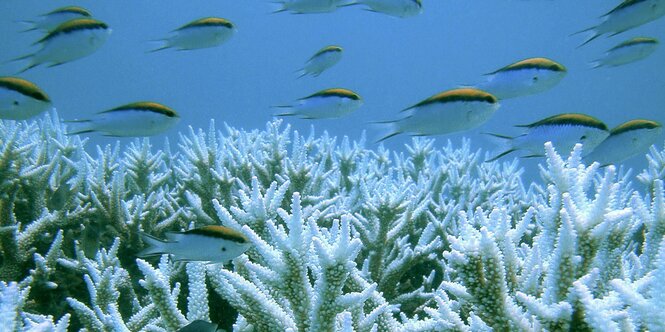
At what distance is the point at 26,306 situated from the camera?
111 inches

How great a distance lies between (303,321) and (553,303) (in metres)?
0.90

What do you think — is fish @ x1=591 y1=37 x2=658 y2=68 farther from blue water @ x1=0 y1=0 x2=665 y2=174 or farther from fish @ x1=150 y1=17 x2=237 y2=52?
blue water @ x1=0 y1=0 x2=665 y2=174

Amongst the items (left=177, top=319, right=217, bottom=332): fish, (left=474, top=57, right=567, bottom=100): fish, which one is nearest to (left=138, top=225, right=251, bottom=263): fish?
(left=177, top=319, right=217, bottom=332): fish

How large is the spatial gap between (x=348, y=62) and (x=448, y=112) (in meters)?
87.8

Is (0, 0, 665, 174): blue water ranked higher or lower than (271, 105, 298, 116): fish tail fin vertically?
higher

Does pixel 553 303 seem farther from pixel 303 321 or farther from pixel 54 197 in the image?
pixel 54 197

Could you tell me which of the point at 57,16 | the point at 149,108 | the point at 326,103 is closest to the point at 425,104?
the point at 326,103

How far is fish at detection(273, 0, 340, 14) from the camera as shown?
493cm

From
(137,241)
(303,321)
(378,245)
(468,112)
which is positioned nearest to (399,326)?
(303,321)

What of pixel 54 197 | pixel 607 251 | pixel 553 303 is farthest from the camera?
pixel 54 197

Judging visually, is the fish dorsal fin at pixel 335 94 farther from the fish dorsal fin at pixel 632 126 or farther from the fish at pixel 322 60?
the fish dorsal fin at pixel 632 126

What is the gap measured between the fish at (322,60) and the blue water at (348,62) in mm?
46663

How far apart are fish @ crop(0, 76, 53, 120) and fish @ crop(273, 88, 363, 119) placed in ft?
6.09

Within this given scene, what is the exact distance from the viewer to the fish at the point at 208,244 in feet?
6.75
